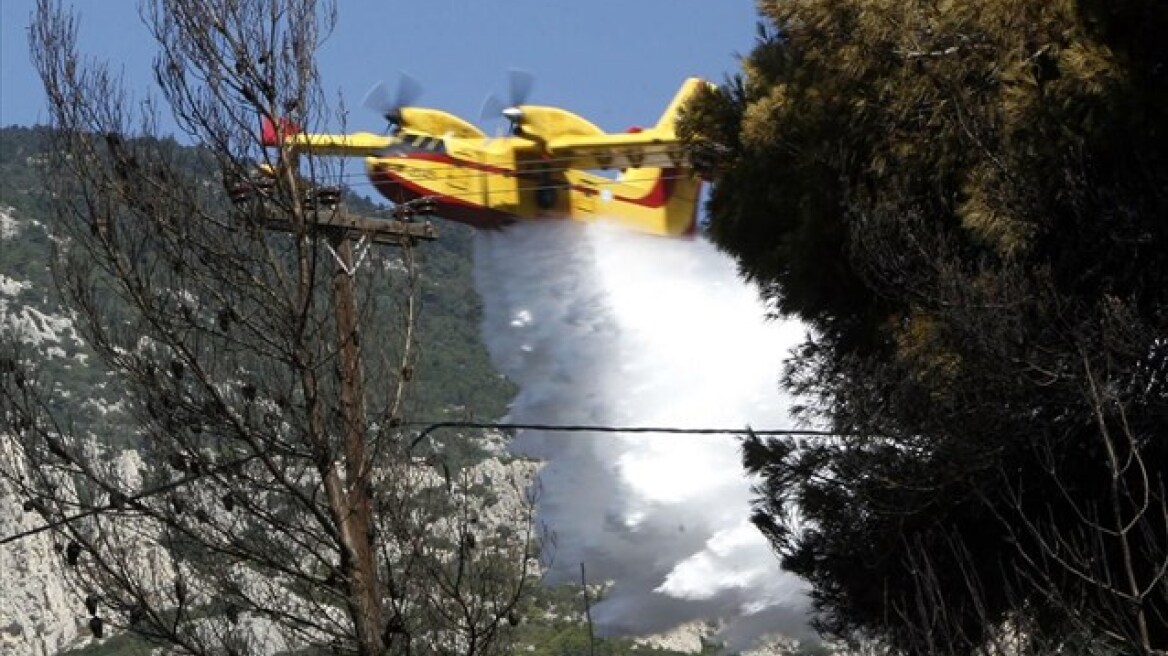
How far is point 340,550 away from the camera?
1296cm

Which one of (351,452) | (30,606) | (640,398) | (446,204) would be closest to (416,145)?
(446,204)

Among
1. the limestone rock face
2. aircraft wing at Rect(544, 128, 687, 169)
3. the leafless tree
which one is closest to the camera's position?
the leafless tree

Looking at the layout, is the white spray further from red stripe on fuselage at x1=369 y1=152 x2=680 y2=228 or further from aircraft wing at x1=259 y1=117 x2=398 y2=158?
aircraft wing at x1=259 y1=117 x2=398 y2=158

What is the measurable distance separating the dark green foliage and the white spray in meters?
23.2

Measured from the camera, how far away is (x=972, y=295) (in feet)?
47.2

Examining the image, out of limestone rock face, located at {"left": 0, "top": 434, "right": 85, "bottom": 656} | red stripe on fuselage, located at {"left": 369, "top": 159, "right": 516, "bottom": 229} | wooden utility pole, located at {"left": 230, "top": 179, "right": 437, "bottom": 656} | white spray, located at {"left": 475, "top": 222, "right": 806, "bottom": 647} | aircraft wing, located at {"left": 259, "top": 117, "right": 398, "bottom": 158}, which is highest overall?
aircraft wing, located at {"left": 259, "top": 117, "right": 398, "bottom": 158}

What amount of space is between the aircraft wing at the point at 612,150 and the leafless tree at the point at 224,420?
26.6 m

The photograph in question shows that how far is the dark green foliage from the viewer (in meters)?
14.4

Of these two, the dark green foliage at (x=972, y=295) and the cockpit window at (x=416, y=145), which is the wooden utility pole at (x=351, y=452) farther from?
the cockpit window at (x=416, y=145)

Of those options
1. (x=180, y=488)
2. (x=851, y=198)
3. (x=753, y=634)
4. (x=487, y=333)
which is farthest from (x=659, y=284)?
(x=180, y=488)

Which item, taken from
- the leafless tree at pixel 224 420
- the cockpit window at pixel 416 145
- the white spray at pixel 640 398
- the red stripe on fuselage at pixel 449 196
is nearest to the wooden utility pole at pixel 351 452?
the leafless tree at pixel 224 420

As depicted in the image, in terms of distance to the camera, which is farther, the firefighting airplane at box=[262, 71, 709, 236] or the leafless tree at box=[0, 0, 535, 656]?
the firefighting airplane at box=[262, 71, 709, 236]

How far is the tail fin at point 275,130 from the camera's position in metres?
12.9

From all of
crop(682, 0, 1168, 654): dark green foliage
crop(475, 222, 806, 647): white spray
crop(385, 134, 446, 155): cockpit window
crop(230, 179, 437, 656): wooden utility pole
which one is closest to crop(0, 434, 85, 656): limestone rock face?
crop(475, 222, 806, 647): white spray
